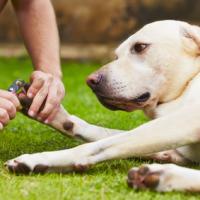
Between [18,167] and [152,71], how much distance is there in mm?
1007

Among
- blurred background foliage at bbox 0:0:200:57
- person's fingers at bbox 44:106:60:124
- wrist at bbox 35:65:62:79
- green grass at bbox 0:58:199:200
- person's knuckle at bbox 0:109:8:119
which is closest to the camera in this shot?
green grass at bbox 0:58:199:200

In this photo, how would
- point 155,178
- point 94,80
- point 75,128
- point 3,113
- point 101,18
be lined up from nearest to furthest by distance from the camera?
point 155,178 < point 3,113 < point 94,80 < point 75,128 < point 101,18

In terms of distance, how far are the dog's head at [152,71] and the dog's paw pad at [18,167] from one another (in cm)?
77

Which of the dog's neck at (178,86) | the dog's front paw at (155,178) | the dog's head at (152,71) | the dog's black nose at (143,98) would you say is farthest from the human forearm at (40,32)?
the dog's front paw at (155,178)

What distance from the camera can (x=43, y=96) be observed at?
3.72 metres

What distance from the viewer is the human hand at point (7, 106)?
11.4ft

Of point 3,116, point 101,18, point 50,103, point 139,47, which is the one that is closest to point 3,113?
point 3,116

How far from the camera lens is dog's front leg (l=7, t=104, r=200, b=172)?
324 cm

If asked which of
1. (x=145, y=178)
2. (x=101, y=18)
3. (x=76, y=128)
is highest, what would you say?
(x=145, y=178)

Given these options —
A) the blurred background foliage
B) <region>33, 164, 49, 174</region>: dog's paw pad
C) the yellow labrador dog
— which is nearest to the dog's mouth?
the yellow labrador dog

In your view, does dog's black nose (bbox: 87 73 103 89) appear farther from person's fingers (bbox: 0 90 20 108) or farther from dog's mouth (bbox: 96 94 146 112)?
person's fingers (bbox: 0 90 20 108)

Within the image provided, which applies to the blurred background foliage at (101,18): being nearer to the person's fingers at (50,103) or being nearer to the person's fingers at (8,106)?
the person's fingers at (50,103)

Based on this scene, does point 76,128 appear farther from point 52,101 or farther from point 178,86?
point 178,86

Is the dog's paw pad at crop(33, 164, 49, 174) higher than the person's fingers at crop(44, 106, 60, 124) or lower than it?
higher
